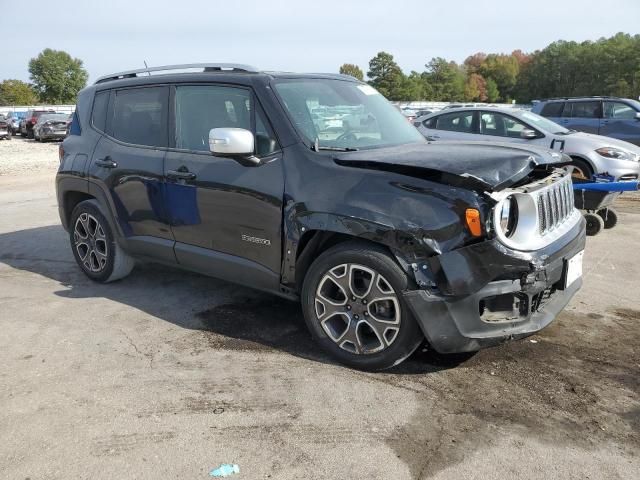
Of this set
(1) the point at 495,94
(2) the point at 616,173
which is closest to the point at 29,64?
(1) the point at 495,94

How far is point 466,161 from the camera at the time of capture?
3223 mm

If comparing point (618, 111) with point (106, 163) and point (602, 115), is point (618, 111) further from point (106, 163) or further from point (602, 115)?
point (106, 163)

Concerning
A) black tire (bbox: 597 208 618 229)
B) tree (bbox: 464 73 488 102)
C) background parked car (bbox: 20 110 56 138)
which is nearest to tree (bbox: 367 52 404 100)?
tree (bbox: 464 73 488 102)

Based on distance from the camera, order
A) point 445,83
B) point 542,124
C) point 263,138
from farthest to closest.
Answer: point 445,83
point 542,124
point 263,138

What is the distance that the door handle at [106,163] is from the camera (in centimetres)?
489

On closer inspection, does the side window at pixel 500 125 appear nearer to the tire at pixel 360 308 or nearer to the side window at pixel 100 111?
the side window at pixel 100 111

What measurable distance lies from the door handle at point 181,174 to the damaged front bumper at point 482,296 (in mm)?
1949

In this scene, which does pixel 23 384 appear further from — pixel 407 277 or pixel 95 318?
pixel 407 277

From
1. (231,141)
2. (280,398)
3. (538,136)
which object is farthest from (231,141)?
(538,136)

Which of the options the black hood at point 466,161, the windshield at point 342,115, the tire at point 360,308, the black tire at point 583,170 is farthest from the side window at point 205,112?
the black tire at point 583,170

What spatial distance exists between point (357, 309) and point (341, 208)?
2.07 feet

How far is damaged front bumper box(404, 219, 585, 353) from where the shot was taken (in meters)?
3.08

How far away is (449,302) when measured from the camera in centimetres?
311

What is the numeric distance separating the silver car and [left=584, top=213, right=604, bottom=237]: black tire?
4.97ft
